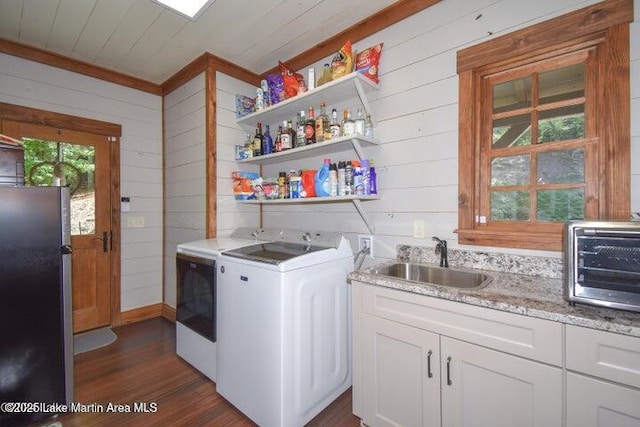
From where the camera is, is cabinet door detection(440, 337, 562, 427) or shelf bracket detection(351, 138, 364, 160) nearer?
cabinet door detection(440, 337, 562, 427)

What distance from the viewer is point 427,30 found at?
179cm

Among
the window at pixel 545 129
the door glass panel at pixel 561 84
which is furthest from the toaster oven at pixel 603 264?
the door glass panel at pixel 561 84

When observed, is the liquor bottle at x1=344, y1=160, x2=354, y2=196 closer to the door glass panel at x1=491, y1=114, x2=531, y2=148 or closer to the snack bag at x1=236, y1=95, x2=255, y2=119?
the door glass panel at x1=491, y1=114, x2=531, y2=148

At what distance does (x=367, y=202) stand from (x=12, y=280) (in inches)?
81.7

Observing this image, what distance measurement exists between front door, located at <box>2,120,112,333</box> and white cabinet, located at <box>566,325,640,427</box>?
137 inches

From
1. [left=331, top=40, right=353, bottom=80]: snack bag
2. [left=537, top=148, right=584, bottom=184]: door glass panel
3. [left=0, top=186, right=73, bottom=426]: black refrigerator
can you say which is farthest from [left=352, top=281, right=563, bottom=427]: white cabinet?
[left=0, top=186, right=73, bottom=426]: black refrigerator

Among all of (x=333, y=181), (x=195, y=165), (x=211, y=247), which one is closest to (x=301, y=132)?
(x=333, y=181)

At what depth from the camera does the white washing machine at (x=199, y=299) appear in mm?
1931

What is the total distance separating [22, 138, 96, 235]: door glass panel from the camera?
2.46 metres

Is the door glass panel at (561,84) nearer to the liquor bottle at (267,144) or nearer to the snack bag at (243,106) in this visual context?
the liquor bottle at (267,144)

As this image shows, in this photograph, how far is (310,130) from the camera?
207 cm

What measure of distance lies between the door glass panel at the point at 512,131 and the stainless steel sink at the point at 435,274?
0.75 metres

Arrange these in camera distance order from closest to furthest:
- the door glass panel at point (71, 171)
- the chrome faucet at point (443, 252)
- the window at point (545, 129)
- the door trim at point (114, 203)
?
the window at point (545, 129) < the chrome faucet at point (443, 252) < the door glass panel at point (71, 171) < the door trim at point (114, 203)

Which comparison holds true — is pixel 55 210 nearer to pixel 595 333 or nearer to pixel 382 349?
pixel 382 349
